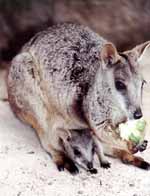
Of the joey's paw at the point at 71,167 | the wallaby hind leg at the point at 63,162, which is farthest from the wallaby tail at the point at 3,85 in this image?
the joey's paw at the point at 71,167

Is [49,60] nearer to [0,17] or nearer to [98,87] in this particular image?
[98,87]

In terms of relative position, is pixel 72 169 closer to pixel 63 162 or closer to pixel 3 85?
pixel 63 162

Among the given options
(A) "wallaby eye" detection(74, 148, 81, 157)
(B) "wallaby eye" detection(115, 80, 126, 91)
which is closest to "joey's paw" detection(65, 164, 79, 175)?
(A) "wallaby eye" detection(74, 148, 81, 157)

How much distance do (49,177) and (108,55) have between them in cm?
96

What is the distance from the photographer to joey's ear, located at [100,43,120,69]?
370cm

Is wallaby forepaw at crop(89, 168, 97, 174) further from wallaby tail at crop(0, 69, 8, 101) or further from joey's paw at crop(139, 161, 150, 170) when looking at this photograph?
wallaby tail at crop(0, 69, 8, 101)

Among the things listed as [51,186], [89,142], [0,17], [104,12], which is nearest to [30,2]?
[0,17]

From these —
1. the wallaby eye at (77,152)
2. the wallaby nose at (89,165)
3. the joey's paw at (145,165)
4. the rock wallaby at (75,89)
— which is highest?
the rock wallaby at (75,89)

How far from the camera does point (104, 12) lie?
217 inches

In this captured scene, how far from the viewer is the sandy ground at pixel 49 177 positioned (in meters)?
3.89

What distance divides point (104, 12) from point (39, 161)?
187 centimetres

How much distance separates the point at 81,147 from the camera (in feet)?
14.0

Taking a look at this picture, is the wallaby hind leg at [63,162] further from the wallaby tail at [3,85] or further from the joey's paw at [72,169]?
the wallaby tail at [3,85]

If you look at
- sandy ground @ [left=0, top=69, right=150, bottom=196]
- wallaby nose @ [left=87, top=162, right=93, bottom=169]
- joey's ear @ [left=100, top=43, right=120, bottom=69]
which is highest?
joey's ear @ [left=100, top=43, right=120, bottom=69]
